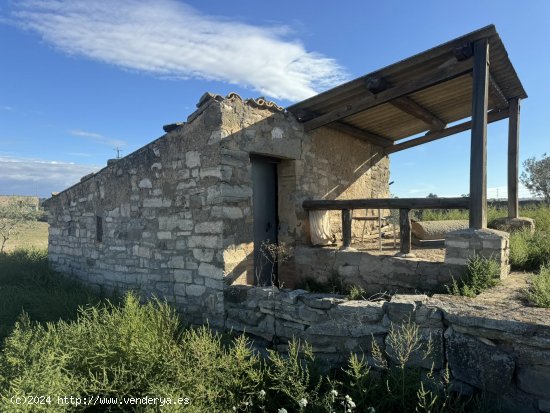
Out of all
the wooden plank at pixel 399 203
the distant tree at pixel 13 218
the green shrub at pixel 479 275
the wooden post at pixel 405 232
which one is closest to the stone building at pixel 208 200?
the wooden plank at pixel 399 203

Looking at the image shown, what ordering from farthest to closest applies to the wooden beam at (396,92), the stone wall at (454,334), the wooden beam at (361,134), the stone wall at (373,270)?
the wooden beam at (361,134)
the wooden beam at (396,92)
the stone wall at (373,270)
the stone wall at (454,334)

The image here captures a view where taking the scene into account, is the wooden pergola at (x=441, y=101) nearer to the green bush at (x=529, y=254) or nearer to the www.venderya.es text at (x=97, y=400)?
the green bush at (x=529, y=254)

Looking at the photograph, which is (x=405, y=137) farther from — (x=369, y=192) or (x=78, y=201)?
(x=78, y=201)

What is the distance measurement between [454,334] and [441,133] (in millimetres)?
5742

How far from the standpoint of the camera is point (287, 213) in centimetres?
604

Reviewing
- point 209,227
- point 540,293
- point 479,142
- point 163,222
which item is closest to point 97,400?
point 209,227

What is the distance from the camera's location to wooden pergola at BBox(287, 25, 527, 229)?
170 inches

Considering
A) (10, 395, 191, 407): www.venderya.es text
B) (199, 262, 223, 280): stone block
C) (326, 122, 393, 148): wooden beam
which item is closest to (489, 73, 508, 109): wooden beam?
(326, 122, 393, 148): wooden beam

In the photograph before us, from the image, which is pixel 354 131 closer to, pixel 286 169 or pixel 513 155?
pixel 286 169

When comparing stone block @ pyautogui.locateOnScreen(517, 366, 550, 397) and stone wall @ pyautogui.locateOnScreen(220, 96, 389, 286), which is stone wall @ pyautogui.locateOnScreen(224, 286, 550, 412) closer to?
stone block @ pyautogui.locateOnScreen(517, 366, 550, 397)

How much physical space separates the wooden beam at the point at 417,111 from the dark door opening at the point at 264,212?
7.44ft

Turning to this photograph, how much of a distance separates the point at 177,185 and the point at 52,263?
5.28m

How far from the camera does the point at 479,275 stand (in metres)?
3.93

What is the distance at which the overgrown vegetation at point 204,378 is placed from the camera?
2.88 metres
